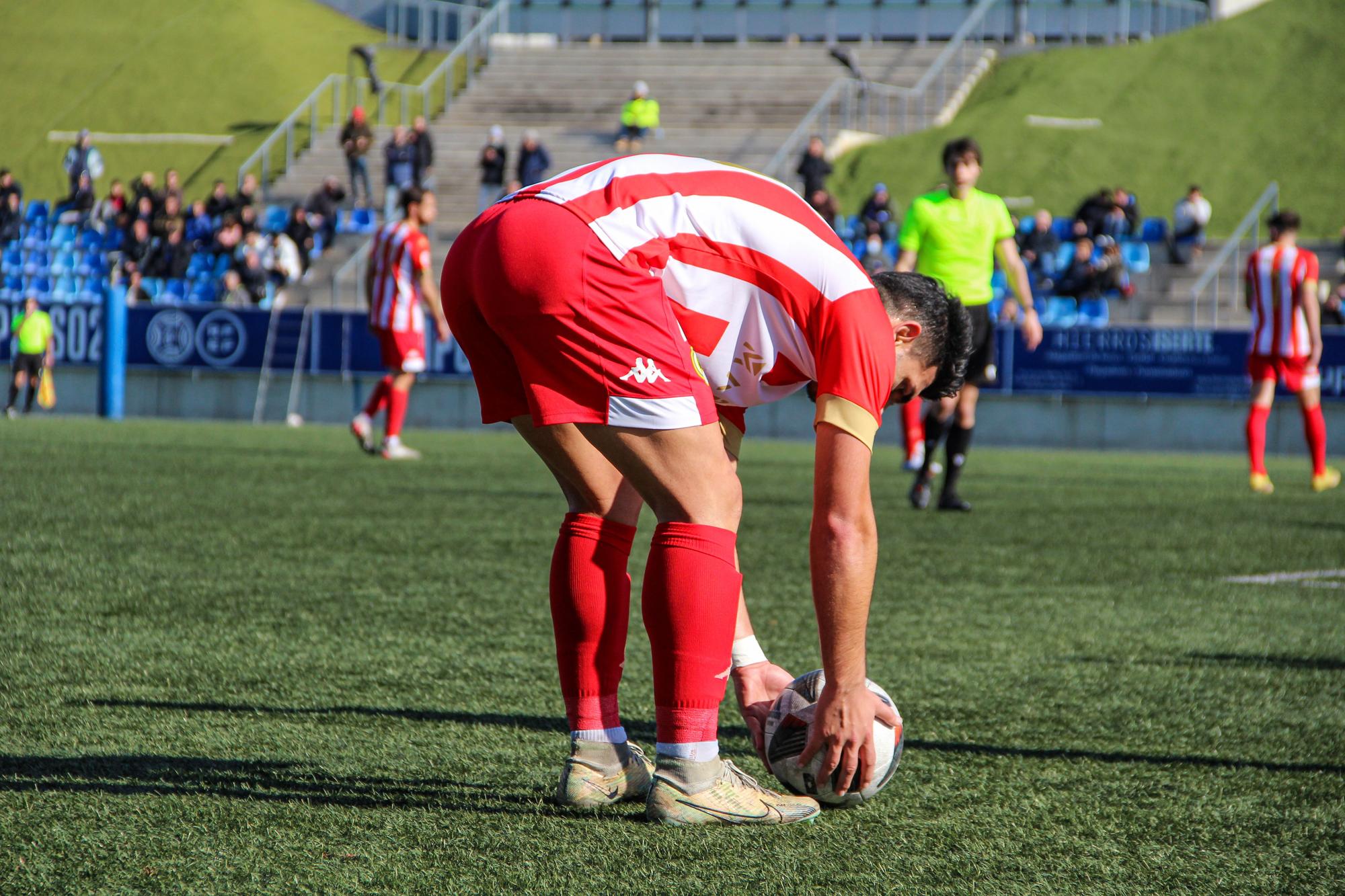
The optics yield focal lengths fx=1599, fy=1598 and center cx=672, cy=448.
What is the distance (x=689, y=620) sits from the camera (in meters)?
2.88

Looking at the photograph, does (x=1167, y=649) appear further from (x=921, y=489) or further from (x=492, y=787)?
(x=921, y=489)

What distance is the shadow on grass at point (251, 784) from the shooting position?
120 inches

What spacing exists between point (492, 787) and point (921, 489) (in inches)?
276

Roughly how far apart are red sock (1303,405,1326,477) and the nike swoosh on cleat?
9.93 metres

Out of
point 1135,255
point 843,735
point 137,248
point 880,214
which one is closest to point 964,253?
point 843,735

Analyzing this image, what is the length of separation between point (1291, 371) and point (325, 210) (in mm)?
18317

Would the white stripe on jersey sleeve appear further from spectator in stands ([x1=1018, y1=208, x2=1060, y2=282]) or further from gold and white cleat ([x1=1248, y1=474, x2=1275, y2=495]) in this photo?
spectator in stands ([x1=1018, y1=208, x2=1060, y2=282])

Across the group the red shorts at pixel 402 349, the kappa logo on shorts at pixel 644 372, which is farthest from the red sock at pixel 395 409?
the kappa logo on shorts at pixel 644 372

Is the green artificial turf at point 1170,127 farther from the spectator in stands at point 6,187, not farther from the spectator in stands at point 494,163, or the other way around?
the spectator in stands at point 6,187

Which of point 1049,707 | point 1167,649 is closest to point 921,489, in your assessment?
point 1167,649

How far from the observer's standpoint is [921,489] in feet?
→ 32.5

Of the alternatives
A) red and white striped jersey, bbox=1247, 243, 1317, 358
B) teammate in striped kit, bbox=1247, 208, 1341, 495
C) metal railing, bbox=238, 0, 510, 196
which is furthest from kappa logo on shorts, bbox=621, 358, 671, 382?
metal railing, bbox=238, 0, 510, 196

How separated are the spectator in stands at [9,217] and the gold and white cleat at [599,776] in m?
27.7

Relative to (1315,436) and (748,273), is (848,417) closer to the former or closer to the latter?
(748,273)
